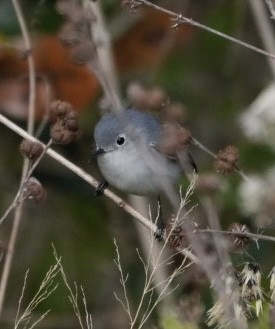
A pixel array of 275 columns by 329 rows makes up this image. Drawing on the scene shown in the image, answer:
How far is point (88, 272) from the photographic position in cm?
639

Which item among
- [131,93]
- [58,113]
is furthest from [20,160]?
[131,93]

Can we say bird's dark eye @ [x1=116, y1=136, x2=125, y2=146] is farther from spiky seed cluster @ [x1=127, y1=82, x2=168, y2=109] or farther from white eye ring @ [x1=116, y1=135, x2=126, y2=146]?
spiky seed cluster @ [x1=127, y1=82, x2=168, y2=109]

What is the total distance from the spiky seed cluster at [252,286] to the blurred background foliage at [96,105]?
2.99 m

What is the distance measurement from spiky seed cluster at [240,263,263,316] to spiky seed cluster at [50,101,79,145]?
74cm

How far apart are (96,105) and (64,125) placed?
3.06 metres

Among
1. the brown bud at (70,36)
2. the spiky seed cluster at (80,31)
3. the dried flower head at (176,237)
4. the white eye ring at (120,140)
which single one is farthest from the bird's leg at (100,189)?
the spiky seed cluster at (80,31)

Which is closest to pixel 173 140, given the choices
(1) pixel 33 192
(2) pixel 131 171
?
(1) pixel 33 192

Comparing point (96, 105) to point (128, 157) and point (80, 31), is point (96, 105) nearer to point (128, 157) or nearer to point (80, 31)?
point (128, 157)

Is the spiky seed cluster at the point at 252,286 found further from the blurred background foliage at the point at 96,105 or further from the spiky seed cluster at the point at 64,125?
the blurred background foliage at the point at 96,105

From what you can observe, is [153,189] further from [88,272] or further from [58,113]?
[88,272]

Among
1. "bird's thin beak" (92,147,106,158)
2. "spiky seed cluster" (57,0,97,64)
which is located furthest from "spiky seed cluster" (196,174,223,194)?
"bird's thin beak" (92,147,106,158)

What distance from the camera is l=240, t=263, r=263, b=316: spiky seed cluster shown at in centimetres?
292

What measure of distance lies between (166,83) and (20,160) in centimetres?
104

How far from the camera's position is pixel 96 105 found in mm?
6512
